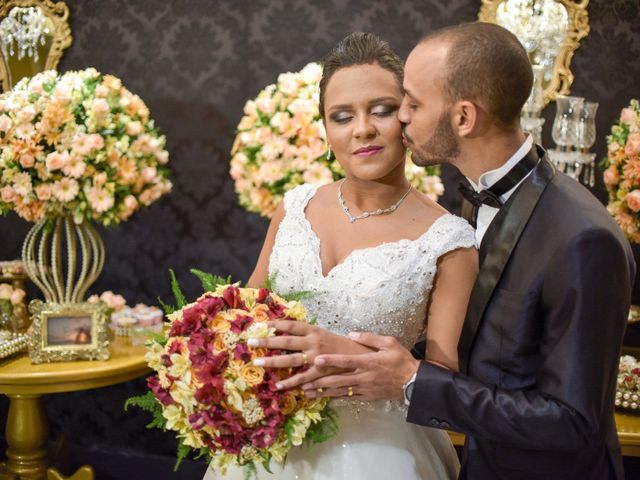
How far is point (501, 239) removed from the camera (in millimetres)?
1879

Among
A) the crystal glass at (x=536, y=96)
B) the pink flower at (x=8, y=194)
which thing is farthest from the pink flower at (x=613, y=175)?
the pink flower at (x=8, y=194)

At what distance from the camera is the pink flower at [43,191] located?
3.40 m

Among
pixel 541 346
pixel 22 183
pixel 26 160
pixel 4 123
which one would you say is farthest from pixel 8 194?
pixel 541 346

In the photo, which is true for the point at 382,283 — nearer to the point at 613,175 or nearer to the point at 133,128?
the point at 613,175

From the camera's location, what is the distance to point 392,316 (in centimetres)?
215

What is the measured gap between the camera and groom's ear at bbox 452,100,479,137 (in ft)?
6.22

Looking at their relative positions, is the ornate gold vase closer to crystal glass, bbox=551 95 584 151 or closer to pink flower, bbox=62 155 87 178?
pink flower, bbox=62 155 87 178

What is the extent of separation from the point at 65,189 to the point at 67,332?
2.21ft

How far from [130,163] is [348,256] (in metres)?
1.65

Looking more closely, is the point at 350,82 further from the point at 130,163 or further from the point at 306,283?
the point at 130,163

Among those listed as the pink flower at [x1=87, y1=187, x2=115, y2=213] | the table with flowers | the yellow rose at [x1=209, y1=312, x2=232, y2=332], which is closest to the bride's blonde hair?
the yellow rose at [x1=209, y1=312, x2=232, y2=332]

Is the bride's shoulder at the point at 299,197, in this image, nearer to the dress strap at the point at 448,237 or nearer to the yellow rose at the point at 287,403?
the dress strap at the point at 448,237

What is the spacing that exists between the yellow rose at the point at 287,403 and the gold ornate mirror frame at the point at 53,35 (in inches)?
135

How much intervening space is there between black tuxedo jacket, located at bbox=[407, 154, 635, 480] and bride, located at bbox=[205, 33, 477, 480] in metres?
0.16
